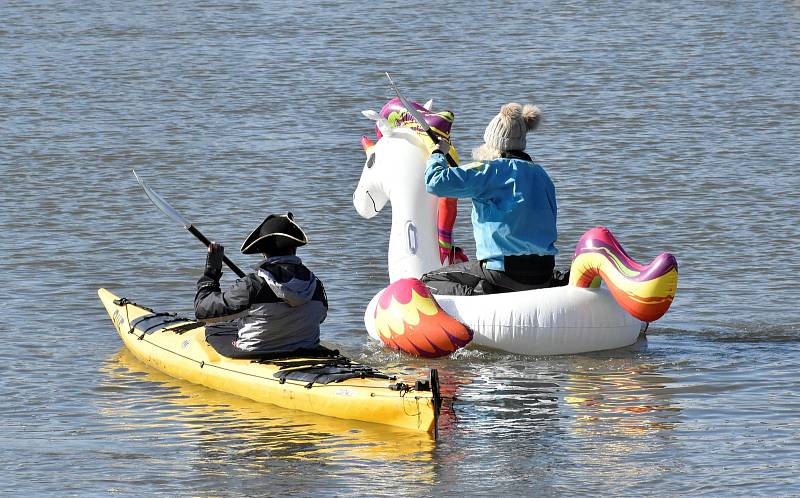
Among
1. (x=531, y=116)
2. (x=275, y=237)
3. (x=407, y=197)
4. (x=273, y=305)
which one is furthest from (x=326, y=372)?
(x=531, y=116)

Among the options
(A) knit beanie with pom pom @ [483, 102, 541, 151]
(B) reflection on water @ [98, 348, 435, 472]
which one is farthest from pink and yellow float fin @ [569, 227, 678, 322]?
(B) reflection on water @ [98, 348, 435, 472]

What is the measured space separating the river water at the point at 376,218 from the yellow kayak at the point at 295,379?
113 millimetres

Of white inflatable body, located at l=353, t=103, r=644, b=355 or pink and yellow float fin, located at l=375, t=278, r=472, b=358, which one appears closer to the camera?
pink and yellow float fin, located at l=375, t=278, r=472, b=358

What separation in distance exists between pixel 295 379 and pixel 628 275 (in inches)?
94.1

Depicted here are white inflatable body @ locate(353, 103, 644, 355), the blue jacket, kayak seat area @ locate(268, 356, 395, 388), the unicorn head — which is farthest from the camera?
the unicorn head

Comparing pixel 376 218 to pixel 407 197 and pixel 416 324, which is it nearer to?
pixel 407 197

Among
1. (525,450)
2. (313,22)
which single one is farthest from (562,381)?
(313,22)

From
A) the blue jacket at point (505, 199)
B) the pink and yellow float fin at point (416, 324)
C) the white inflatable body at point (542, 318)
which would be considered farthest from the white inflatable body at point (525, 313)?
the blue jacket at point (505, 199)

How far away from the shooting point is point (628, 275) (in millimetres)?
10617

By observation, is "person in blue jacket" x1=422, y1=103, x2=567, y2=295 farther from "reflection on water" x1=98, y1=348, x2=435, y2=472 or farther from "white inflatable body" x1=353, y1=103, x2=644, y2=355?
"reflection on water" x1=98, y1=348, x2=435, y2=472

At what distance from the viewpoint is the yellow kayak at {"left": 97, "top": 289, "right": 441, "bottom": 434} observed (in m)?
9.04

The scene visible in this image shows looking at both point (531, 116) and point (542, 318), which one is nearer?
point (542, 318)

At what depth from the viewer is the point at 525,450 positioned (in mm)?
8820

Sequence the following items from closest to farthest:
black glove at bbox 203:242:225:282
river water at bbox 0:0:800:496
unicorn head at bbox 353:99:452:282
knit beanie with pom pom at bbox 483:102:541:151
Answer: river water at bbox 0:0:800:496 → black glove at bbox 203:242:225:282 → knit beanie with pom pom at bbox 483:102:541:151 → unicorn head at bbox 353:99:452:282
